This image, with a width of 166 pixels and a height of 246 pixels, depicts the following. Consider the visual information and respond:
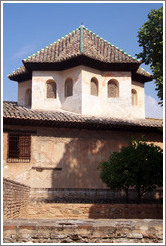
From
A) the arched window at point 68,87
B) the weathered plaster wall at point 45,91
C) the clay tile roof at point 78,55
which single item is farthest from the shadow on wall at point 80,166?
the clay tile roof at point 78,55

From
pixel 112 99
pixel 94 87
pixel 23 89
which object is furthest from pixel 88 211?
pixel 23 89

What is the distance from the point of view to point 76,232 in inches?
186

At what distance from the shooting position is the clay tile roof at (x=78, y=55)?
17094mm

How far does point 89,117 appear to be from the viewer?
16.0 meters

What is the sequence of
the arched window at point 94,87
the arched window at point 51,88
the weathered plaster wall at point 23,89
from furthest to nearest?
the weathered plaster wall at point 23,89 → the arched window at point 51,88 → the arched window at point 94,87

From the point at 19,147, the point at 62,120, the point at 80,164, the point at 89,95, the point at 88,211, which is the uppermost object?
the point at 89,95

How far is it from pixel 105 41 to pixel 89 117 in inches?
222

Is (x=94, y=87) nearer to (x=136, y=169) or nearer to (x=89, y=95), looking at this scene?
(x=89, y=95)

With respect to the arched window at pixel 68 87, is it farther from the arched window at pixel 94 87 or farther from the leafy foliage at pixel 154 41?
the leafy foliage at pixel 154 41

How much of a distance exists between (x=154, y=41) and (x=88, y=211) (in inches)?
273

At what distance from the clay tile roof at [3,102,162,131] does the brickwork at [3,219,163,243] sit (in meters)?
Answer: 9.77

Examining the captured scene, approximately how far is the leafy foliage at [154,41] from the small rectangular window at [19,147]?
608 cm

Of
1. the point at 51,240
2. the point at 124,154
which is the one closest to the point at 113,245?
the point at 51,240

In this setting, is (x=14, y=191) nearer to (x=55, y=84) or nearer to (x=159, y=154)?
(x=159, y=154)
